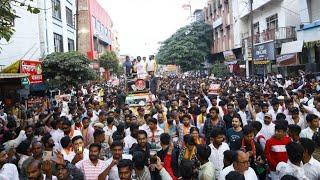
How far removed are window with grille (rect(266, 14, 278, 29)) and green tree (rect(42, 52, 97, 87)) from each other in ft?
50.1

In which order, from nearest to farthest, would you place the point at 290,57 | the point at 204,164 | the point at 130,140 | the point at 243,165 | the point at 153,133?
1. the point at 243,165
2. the point at 204,164
3. the point at 130,140
4. the point at 153,133
5. the point at 290,57

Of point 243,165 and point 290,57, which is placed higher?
point 290,57

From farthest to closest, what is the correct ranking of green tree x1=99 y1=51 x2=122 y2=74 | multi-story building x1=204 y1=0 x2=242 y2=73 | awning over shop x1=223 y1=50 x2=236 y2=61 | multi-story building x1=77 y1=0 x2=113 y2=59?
green tree x1=99 y1=51 x2=122 y2=74
multi-story building x1=77 y1=0 x2=113 y2=59
awning over shop x1=223 y1=50 x2=236 y2=61
multi-story building x1=204 y1=0 x2=242 y2=73

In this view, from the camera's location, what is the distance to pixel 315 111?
905 centimetres

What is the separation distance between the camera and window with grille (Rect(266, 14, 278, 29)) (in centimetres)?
2971

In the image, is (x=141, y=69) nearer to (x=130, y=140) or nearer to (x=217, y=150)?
(x=130, y=140)

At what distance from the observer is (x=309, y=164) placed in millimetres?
5059

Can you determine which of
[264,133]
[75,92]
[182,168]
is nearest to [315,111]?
[264,133]

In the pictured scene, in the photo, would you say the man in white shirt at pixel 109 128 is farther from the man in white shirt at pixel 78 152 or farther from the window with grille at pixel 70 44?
the window with grille at pixel 70 44

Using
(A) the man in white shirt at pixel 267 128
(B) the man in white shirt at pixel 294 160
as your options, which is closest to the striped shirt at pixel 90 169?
(B) the man in white shirt at pixel 294 160

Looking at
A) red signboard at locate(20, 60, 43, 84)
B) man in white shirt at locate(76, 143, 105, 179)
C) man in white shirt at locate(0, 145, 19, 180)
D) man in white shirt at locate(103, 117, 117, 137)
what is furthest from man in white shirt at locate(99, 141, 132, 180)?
red signboard at locate(20, 60, 43, 84)

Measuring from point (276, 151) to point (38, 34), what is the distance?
20837mm

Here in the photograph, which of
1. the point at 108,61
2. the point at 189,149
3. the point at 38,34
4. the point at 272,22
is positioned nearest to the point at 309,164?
the point at 189,149

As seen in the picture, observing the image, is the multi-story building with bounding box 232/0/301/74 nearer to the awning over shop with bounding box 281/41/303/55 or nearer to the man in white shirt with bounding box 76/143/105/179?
the awning over shop with bounding box 281/41/303/55
